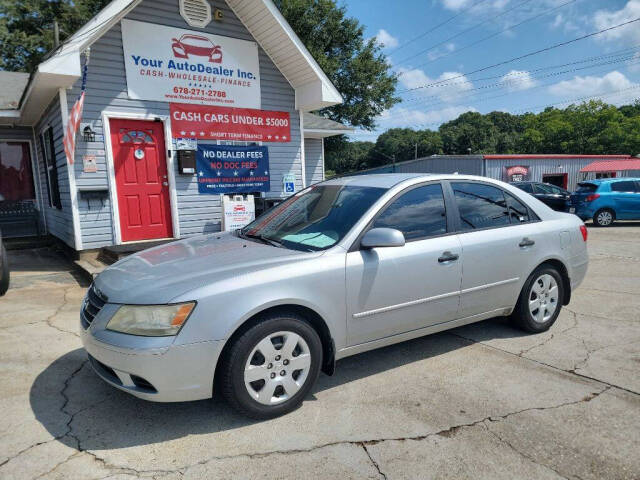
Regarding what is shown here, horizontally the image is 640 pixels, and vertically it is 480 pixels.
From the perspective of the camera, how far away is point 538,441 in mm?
2543

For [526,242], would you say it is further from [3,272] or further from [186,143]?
[186,143]

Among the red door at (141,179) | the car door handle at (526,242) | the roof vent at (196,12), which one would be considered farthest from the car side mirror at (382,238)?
the roof vent at (196,12)

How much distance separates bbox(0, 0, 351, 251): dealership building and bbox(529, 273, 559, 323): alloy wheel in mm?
5976

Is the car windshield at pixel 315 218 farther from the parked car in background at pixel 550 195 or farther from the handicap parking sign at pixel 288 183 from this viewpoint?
the parked car in background at pixel 550 195

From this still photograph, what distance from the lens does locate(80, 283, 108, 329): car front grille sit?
2830 millimetres

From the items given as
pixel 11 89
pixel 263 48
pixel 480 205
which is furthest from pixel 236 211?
pixel 11 89

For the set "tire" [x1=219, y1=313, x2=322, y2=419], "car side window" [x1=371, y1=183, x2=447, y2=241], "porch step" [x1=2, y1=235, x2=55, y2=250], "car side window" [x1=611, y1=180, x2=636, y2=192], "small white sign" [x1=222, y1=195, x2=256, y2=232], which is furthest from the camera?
"car side window" [x1=611, y1=180, x2=636, y2=192]

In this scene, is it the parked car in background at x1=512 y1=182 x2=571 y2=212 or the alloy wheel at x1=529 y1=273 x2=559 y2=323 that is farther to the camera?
the parked car in background at x1=512 y1=182 x2=571 y2=212

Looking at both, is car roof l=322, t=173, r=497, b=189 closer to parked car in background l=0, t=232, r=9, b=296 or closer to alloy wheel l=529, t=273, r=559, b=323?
alloy wheel l=529, t=273, r=559, b=323

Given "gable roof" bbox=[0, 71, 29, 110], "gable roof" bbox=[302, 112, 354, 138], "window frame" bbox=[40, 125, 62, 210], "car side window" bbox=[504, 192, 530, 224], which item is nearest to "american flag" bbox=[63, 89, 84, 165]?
"window frame" bbox=[40, 125, 62, 210]

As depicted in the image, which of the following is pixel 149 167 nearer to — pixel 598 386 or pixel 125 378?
pixel 125 378

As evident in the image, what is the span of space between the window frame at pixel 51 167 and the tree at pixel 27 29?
1652 cm

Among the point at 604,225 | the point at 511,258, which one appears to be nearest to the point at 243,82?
the point at 511,258

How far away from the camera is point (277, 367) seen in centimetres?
275
